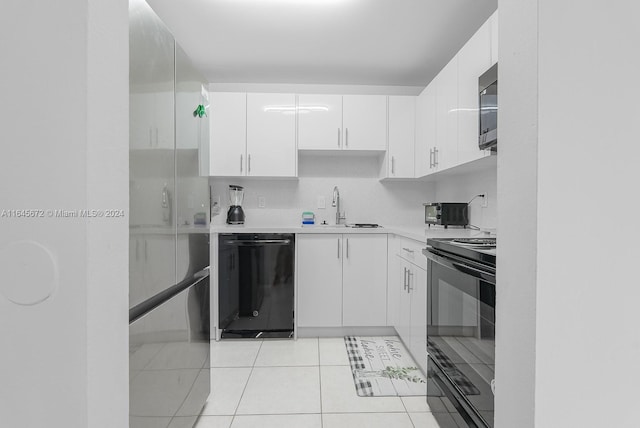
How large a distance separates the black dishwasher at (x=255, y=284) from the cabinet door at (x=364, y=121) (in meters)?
1.11

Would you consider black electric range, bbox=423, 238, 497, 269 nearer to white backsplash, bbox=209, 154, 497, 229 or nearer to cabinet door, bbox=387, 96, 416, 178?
cabinet door, bbox=387, 96, 416, 178

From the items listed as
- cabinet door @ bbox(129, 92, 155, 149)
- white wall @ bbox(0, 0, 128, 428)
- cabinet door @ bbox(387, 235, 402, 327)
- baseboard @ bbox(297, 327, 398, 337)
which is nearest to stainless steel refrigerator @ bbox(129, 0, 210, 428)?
cabinet door @ bbox(129, 92, 155, 149)

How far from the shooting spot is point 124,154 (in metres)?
0.63

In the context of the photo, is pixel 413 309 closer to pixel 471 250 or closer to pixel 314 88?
pixel 471 250

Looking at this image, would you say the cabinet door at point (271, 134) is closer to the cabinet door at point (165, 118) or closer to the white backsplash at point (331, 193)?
the white backsplash at point (331, 193)

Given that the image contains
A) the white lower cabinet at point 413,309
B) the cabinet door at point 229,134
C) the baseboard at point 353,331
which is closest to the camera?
the white lower cabinet at point 413,309

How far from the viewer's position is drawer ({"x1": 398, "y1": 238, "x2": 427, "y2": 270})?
209cm

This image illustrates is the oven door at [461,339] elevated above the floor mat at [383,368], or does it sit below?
above

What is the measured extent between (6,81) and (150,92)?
626mm

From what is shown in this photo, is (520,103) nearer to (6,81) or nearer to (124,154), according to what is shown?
(124,154)

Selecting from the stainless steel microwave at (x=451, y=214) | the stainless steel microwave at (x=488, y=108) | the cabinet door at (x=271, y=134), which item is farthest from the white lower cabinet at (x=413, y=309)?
the cabinet door at (x=271, y=134)

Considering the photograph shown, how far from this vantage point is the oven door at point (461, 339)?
118cm

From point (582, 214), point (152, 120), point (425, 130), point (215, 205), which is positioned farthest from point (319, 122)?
point (582, 214)

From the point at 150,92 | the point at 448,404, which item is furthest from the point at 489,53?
the point at 448,404
